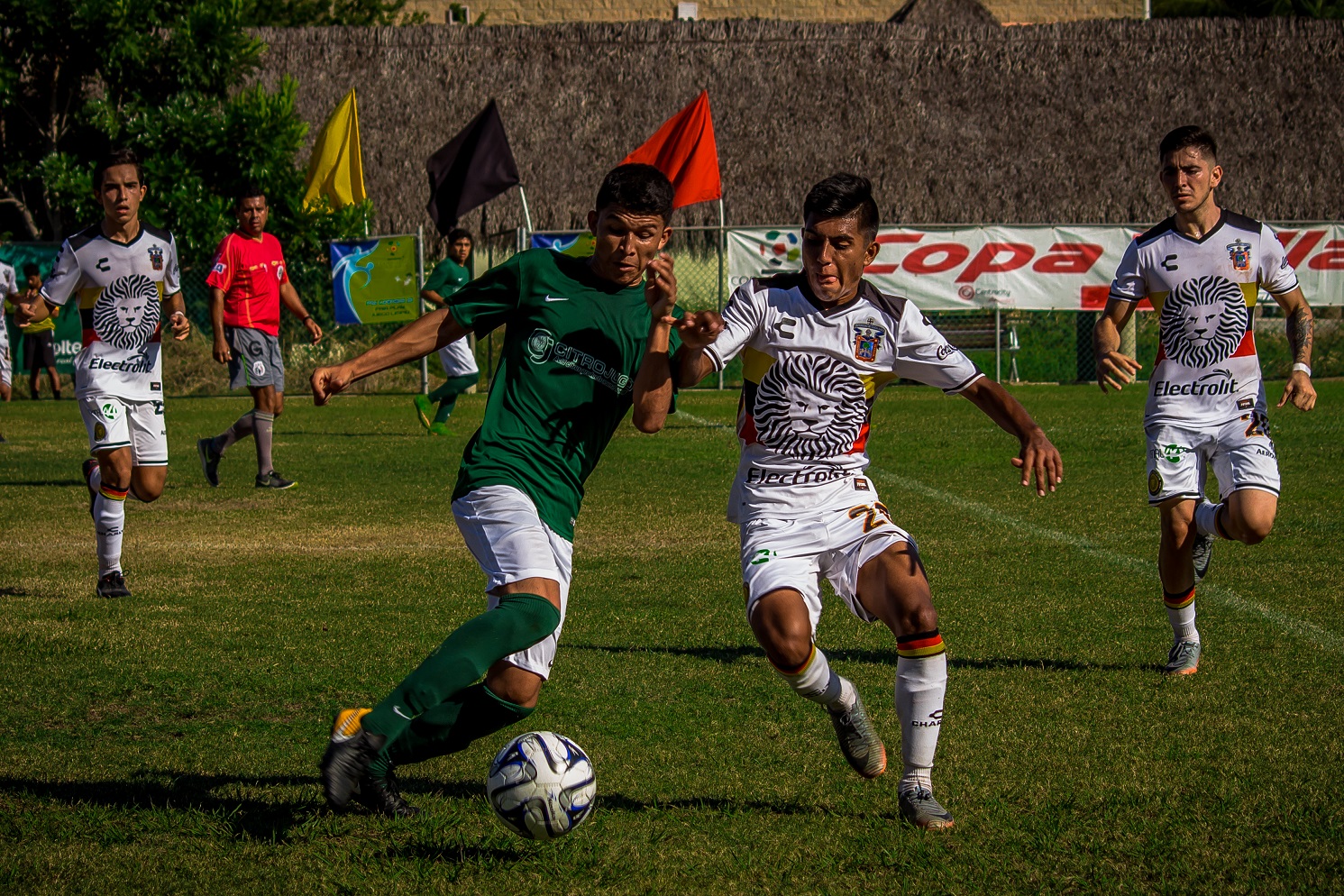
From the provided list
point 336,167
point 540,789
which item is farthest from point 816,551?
point 336,167

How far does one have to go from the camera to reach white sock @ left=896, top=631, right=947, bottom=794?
13.6 ft

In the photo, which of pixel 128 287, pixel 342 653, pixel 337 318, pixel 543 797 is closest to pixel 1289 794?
pixel 543 797

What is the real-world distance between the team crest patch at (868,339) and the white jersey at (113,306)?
4.75m

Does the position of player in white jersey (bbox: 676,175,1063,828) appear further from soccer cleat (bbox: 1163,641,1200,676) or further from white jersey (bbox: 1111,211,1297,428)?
white jersey (bbox: 1111,211,1297,428)

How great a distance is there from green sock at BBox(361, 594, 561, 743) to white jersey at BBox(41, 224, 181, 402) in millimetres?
4717

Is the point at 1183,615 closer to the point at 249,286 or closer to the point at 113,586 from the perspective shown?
the point at 113,586

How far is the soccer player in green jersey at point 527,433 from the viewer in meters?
3.84

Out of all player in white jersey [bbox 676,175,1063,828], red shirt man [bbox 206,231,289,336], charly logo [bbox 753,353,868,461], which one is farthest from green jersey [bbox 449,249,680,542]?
red shirt man [bbox 206,231,289,336]

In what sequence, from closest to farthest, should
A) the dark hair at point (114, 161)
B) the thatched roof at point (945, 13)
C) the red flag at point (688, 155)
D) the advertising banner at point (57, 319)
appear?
the dark hair at point (114, 161) → the red flag at point (688, 155) → the advertising banner at point (57, 319) → the thatched roof at point (945, 13)

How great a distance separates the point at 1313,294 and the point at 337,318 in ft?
49.1

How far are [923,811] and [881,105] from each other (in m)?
24.2

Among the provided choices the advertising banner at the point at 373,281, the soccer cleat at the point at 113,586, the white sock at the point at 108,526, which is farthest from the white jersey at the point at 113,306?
the advertising banner at the point at 373,281

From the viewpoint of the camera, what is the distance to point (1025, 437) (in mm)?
4340

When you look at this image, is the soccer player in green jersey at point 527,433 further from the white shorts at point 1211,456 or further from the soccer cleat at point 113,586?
the soccer cleat at point 113,586
